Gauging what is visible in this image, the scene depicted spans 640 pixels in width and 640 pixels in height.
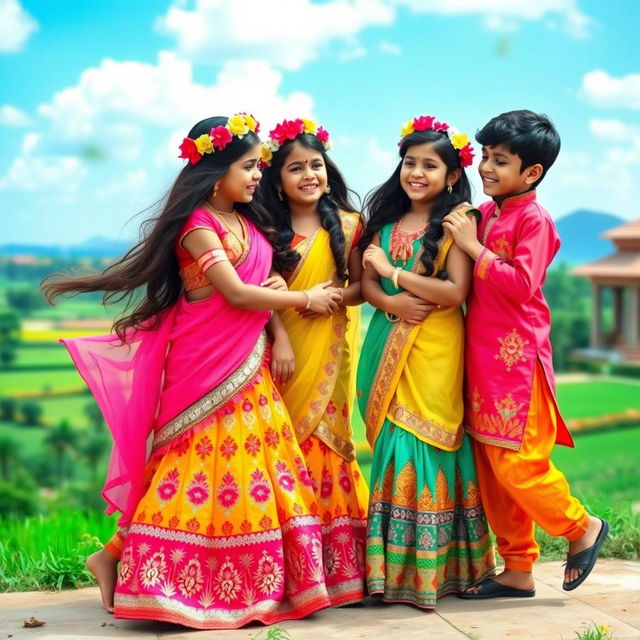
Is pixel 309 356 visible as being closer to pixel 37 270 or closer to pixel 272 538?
pixel 272 538

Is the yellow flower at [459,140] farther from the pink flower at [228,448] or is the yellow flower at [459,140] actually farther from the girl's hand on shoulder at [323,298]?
the pink flower at [228,448]

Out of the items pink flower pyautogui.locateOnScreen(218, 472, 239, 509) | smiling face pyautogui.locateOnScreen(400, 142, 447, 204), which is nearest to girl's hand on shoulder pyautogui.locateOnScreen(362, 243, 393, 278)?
smiling face pyautogui.locateOnScreen(400, 142, 447, 204)

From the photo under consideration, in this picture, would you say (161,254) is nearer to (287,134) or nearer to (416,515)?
(287,134)

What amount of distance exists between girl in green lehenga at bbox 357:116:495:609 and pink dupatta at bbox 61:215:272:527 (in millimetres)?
521

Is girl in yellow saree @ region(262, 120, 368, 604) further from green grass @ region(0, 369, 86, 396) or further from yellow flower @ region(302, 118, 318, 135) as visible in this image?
green grass @ region(0, 369, 86, 396)

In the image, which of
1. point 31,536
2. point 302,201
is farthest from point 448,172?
point 31,536

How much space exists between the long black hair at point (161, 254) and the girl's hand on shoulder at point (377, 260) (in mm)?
363

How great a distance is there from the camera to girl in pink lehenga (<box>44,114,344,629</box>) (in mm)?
3730

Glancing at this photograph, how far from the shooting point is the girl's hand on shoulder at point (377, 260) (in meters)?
3.91

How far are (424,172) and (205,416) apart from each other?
1234 millimetres

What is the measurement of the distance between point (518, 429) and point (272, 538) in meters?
1.00

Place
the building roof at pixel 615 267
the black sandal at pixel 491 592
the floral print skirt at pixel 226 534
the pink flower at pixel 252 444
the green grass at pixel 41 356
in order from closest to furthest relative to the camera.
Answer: the floral print skirt at pixel 226 534, the pink flower at pixel 252 444, the black sandal at pixel 491 592, the building roof at pixel 615 267, the green grass at pixel 41 356

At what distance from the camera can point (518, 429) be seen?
3.85m

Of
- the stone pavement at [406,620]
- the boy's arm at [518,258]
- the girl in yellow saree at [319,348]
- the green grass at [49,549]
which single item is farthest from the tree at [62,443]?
the boy's arm at [518,258]
